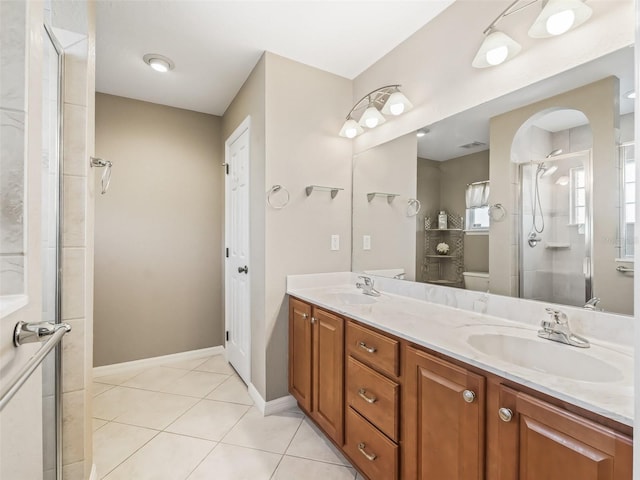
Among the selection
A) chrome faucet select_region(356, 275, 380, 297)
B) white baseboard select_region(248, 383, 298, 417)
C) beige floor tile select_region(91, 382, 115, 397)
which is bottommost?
beige floor tile select_region(91, 382, 115, 397)

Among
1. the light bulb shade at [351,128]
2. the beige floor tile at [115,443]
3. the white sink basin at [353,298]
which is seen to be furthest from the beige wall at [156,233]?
the white sink basin at [353,298]

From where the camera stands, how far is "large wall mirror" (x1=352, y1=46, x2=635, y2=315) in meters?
1.11

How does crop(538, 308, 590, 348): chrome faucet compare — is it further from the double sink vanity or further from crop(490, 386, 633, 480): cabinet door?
crop(490, 386, 633, 480): cabinet door

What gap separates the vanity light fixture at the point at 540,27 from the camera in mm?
1135

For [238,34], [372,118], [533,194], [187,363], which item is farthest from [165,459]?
[238,34]

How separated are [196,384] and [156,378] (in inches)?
16.0

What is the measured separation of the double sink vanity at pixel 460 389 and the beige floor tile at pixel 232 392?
622mm

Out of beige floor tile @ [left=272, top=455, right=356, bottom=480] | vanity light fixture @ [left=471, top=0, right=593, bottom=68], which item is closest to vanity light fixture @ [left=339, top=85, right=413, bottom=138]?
vanity light fixture @ [left=471, top=0, right=593, bottom=68]

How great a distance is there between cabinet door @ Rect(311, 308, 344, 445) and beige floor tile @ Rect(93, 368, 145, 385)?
1839mm

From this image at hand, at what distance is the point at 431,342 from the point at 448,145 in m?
1.18

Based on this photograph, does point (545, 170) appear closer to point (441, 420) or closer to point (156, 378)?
point (441, 420)

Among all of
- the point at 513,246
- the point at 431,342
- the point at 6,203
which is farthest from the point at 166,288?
the point at 513,246

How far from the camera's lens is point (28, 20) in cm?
69

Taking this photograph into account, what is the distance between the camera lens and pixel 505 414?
0.86 meters
